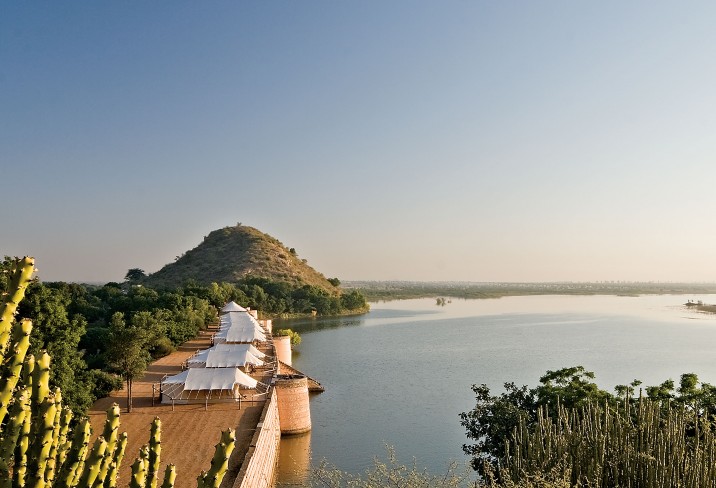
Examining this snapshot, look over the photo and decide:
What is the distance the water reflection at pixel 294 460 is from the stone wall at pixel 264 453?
1.09 ft

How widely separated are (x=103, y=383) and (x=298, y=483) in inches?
447

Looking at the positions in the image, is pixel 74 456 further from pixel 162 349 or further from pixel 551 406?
pixel 162 349

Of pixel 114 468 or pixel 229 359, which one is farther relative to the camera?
pixel 229 359

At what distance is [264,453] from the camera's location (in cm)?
1961

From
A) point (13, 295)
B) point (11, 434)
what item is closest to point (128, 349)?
point (11, 434)

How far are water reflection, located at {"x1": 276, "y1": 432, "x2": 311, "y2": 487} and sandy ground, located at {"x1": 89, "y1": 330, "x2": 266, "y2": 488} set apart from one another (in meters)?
2.28

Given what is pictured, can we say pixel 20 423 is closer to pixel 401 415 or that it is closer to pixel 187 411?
pixel 187 411

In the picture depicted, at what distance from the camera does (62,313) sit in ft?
65.3

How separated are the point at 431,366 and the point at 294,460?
2379 cm

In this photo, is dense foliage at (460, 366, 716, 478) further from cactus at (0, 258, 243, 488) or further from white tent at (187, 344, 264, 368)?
cactus at (0, 258, 243, 488)

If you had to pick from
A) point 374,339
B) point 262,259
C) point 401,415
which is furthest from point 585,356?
point 262,259

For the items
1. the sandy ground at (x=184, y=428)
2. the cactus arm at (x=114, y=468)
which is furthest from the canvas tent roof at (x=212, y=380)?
the cactus arm at (x=114, y=468)

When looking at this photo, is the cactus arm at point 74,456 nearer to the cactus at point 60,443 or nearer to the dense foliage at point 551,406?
the cactus at point 60,443

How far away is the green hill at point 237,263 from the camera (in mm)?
122062
